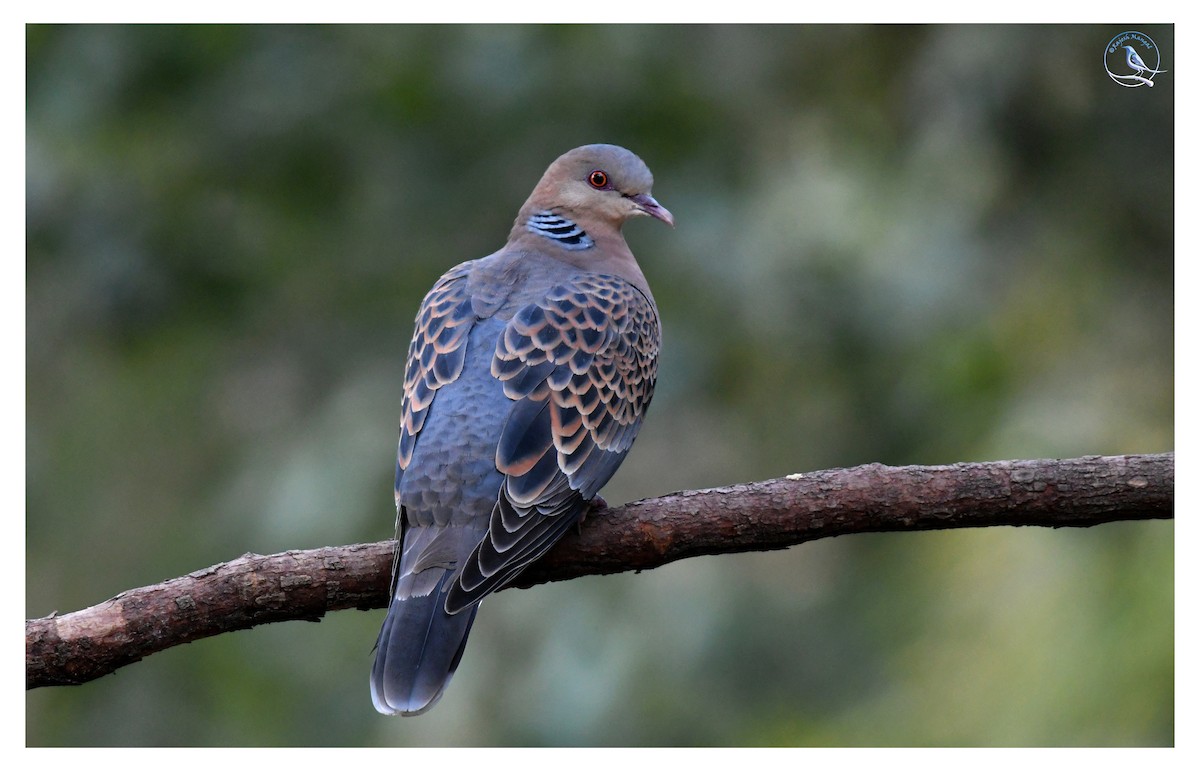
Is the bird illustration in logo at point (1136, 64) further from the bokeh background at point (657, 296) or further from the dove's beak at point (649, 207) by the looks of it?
the dove's beak at point (649, 207)

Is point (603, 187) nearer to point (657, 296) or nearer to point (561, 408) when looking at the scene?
point (561, 408)

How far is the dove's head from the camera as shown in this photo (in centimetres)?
482

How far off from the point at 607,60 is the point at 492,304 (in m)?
2.85

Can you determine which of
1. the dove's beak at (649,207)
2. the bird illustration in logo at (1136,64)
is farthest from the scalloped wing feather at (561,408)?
the bird illustration in logo at (1136,64)

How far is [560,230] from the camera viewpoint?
15.6ft

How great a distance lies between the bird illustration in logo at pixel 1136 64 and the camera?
4391 mm

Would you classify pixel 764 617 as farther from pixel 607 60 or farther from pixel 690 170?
pixel 607 60

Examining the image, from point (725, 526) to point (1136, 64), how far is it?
7.06 ft

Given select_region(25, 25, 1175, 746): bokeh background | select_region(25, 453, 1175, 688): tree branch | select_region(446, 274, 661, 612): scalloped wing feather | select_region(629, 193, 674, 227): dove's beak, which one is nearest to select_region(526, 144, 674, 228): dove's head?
select_region(629, 193, 674, 227): dove's beak

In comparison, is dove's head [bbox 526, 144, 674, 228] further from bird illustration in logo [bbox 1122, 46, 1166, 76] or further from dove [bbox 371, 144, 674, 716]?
bird illustration in logo [bbox 1122, 46, 1166, 76]

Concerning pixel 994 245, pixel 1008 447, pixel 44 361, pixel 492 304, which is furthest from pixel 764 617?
pixel 44 361

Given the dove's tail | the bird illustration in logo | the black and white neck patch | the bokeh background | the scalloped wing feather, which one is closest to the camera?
the dove's tail

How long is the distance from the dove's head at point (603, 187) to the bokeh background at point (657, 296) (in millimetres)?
1731

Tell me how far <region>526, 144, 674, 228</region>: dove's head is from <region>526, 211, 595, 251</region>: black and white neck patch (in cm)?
6
